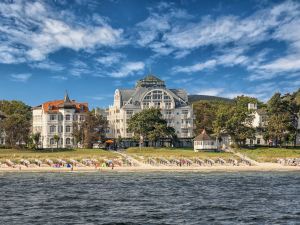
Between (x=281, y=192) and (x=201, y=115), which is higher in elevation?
(x=201, y=115)

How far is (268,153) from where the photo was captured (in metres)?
99.0

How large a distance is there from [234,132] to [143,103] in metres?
26.2

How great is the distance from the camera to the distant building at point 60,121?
115m

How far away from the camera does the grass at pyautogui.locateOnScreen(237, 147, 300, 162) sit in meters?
89.6

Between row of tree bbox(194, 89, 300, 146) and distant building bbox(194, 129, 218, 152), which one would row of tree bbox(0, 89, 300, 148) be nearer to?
row of tree bbox(194, 89, 300, 146)

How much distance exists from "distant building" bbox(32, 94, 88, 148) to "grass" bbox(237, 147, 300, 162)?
1652 inches

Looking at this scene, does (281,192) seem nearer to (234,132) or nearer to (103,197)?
(103,197)

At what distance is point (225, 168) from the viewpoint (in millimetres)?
75750

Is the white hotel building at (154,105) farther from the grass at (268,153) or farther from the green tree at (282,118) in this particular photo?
the grass at (268,153)

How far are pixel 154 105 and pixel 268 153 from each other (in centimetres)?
3450


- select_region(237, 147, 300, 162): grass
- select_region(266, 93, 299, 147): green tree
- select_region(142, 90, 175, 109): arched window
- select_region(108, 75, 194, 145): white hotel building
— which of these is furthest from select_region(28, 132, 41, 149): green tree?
select_region(266, 93, 299, 147): green tree

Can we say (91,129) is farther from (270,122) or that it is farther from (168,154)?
(270,122)

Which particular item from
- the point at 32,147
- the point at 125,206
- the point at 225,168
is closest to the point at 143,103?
the point at 32,147

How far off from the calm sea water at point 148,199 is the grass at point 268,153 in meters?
24.2
